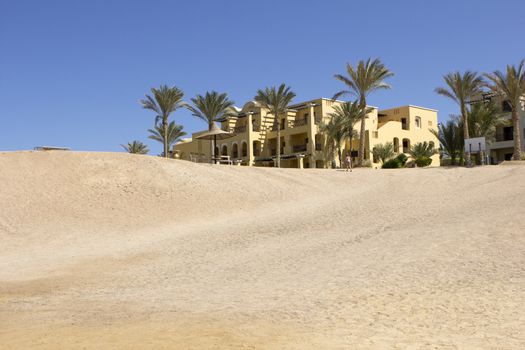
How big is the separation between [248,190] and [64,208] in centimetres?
937

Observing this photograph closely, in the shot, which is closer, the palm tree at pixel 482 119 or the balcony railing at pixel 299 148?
the palm tree at pixel 482 119

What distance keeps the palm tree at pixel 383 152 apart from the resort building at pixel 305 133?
2.04 ft

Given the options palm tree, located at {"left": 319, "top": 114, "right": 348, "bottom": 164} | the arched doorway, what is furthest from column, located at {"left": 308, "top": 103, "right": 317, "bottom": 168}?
the arched doorway

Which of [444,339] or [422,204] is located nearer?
[444,339]

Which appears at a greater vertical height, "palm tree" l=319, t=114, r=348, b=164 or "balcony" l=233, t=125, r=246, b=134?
"balcony" l=233, t=125, r=246, b=134

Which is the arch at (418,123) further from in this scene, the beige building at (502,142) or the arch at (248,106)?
the arch at (248,106)

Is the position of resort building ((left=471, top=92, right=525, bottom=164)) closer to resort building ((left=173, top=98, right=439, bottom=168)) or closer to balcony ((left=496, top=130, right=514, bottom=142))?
balcony ((left=496, top=130, right=514, bottom=142))

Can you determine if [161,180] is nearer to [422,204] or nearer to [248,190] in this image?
[248,190]

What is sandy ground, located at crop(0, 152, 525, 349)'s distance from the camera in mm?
8039

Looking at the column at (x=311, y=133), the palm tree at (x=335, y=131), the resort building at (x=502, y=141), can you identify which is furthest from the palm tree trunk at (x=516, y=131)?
the column at (x=311, y=133)

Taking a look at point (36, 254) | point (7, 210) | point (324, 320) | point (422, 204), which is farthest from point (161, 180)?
point (324, 320)

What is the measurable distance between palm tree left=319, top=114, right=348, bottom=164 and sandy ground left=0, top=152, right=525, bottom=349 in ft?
58.2

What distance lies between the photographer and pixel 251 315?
9156 millimetres

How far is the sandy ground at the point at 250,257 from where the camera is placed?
26.4ft
